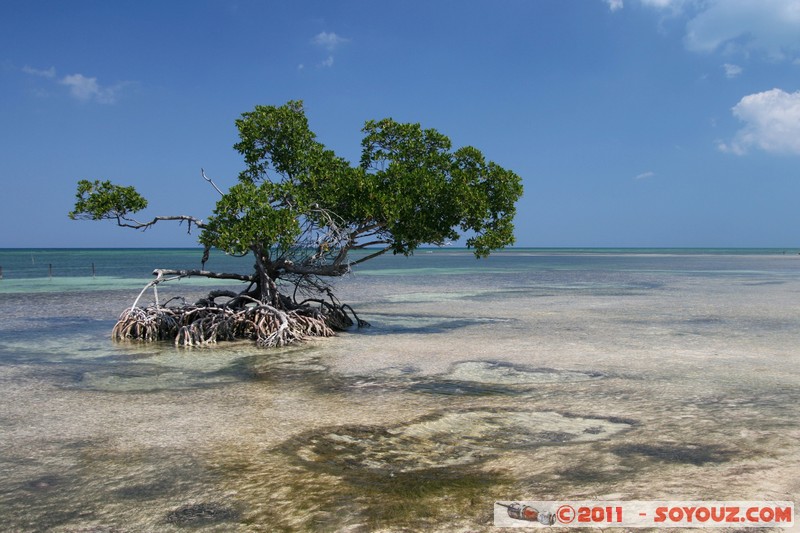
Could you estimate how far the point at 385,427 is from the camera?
593 cm

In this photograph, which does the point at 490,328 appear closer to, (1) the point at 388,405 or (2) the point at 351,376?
(2) the point at 351,376

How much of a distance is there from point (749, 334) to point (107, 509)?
37.5 feet

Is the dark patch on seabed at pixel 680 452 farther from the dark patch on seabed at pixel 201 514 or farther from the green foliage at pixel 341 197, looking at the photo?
the green foliage at pixel 341 197

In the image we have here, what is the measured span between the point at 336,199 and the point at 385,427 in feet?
19.7

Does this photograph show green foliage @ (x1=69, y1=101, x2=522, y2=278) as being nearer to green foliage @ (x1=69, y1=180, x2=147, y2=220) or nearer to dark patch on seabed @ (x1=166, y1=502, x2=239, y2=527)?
green foliage @ (x1=69, y1=180, x2=147, y2=220)

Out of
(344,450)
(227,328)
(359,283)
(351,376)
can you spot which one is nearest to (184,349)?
(227,328)

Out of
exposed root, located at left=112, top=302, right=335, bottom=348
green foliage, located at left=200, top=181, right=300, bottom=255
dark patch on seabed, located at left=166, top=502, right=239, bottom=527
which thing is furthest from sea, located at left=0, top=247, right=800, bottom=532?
green foliage, located at left=200, top=181, right=300, bottom=255

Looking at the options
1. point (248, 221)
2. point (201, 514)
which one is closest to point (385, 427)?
point (201, 514)

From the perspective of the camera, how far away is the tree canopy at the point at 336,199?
409 inches

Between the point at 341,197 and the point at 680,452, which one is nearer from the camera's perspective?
the point at 680,452

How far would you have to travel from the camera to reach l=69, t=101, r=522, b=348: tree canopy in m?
10.4

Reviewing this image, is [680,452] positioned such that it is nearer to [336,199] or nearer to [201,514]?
[201,514]

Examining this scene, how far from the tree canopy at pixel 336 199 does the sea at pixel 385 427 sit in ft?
5.94

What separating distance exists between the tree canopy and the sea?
→ 181 cm
